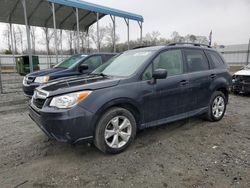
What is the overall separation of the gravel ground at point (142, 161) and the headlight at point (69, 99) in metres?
0.94

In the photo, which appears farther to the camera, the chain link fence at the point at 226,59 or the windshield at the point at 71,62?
the chain link fence at the point at 226,59

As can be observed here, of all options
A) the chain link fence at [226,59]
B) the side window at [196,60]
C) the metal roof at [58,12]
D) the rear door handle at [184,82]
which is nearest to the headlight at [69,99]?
the rear door handle at [184,82]

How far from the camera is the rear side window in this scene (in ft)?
15.2

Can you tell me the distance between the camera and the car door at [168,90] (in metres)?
3.47

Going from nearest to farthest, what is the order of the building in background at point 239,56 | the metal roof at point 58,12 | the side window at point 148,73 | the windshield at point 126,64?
the side window at point 148,73 < the windshield at point 126,64 < the metal roof at point 58,12 < the building in background at point 239,56

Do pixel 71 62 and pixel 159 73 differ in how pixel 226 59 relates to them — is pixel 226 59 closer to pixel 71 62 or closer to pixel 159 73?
pixel 71 62

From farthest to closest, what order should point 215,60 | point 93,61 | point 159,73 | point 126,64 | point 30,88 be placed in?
point 93,61 → point 30,88 → point 215,60 → point 126,64 → point 159,73

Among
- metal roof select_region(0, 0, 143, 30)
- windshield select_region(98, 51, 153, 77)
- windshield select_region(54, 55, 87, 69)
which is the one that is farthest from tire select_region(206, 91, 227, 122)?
metal roof select_region(0, 0, 143, 30)

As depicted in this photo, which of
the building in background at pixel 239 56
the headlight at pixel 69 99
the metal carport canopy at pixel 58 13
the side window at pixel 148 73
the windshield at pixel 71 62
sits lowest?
the headlight at pixel 69 99

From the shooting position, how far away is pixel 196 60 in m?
4.34

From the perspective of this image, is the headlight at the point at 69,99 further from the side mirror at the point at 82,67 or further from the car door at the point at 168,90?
the side mirror at the point at 82,67

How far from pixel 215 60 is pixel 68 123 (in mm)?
3893

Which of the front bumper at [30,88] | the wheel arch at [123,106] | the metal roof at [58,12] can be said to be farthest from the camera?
the metal roof at [58,12]

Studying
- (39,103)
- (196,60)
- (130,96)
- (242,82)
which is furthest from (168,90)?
(242,82)
